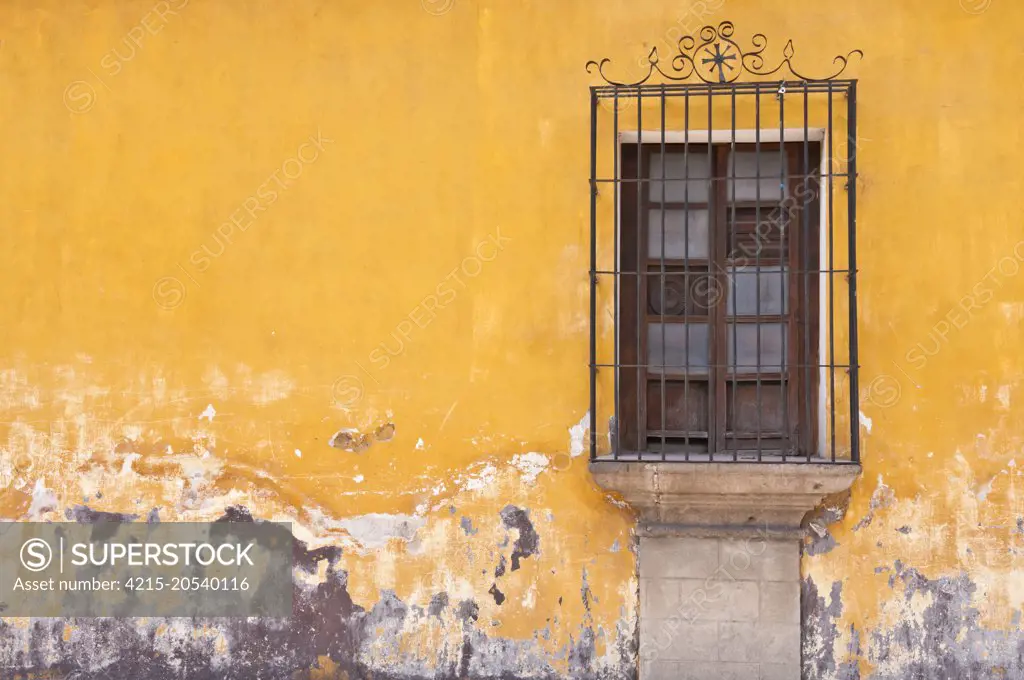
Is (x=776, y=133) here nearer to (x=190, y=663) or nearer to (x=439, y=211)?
(x=439, y=211)

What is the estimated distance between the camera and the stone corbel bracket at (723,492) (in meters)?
3.95

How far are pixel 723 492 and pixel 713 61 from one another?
187 centimetres

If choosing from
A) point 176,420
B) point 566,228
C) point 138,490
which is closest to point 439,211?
point 566,228

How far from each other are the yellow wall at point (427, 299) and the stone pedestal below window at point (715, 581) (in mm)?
131

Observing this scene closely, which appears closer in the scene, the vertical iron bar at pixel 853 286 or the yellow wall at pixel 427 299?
the vertical iron bar at pixel 853 286

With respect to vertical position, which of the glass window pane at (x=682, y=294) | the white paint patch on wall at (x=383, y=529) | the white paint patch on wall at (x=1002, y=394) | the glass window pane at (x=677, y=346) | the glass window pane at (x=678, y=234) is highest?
the glass window pane at (x=678, y=234)

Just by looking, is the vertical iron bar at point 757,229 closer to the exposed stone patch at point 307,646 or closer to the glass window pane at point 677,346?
the glass window pane at point 677,346

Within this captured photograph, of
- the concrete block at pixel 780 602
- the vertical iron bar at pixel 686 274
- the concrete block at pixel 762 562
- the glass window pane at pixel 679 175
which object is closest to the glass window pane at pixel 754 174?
the glass window pane at pixel 679 175

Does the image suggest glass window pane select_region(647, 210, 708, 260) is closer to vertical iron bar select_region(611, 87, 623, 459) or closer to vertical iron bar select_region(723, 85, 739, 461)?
vertical iron bar select_region(723, 85, 739, 461)

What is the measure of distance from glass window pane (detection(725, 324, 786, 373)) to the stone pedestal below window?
0.66 m

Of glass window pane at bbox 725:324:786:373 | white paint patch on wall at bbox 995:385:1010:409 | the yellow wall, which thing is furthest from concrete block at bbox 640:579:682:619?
white paint patch on wall at bbox 995:385:1010:409

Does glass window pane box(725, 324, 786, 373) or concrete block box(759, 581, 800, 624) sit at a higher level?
glass window pane box(725, 324, 786, 373)

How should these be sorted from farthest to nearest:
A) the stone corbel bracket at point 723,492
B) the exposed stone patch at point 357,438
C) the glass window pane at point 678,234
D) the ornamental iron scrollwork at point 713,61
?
the glass window pane at point 678,234
the exposed stone patch at point 357,438
the ornamental iron scrollwork at point 713,61
the stone corbel bracket at point 723,492

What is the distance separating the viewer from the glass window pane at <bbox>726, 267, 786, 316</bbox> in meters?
4.36
